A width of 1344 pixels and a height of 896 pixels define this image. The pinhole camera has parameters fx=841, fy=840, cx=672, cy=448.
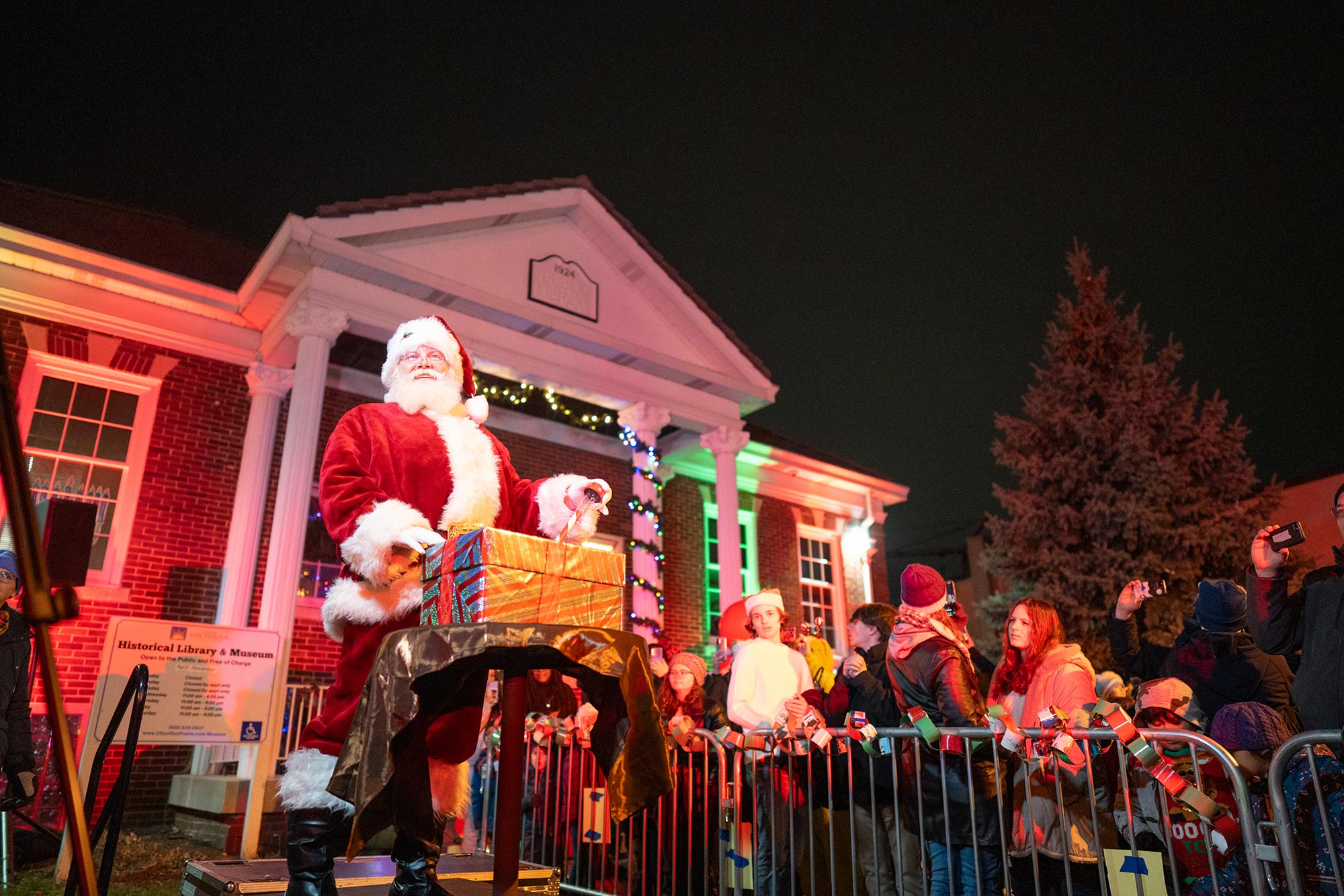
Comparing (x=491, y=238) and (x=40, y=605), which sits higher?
(x=491, y=238)

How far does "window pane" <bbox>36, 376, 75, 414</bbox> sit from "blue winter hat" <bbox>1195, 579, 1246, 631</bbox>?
1009cm

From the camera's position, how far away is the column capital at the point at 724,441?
38.8ft

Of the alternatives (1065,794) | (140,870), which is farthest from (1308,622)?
(140,870)

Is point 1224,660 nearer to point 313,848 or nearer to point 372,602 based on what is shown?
point 372,602

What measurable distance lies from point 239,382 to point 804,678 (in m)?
7.68

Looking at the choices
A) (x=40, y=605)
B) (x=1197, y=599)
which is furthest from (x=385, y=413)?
(x=1197, y=599)

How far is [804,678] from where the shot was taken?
5.05 meters

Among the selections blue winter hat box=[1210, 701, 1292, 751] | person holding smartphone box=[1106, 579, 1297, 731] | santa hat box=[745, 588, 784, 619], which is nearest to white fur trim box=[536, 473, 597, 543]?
santa hat box=[745, 588, 784, 619]

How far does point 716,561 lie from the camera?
1394 centimetres

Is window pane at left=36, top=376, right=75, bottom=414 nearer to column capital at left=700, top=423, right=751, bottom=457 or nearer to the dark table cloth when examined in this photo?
column capital at left=700, top=423, right=751, bottom=457

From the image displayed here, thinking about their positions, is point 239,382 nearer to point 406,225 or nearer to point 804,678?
point 406,225

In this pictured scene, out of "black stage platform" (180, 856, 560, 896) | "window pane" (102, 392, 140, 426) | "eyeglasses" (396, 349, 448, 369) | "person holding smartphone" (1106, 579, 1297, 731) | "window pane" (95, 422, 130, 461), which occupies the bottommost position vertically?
"black stage platform" (180, 856, 560, 896)

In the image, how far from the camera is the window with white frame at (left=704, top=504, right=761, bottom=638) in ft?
44.2

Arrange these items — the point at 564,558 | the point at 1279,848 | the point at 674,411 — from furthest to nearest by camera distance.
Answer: the point at 674,411 < the point at 1279,848 < the point at 564,558
